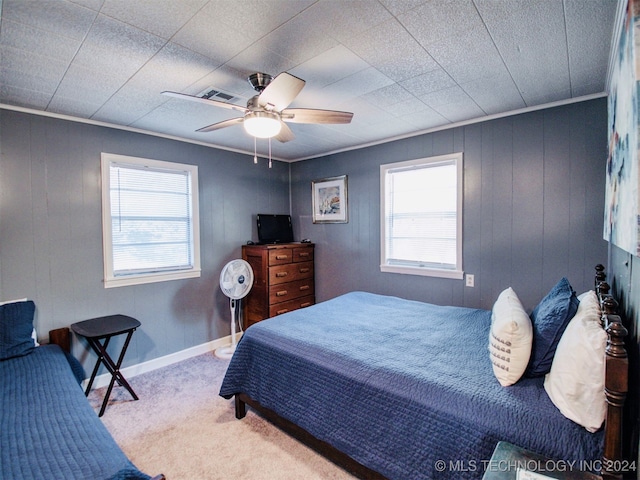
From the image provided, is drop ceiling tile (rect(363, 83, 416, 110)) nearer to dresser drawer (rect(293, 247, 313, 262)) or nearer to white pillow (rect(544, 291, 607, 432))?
white pillow (rect(544, 291, 607, 432))

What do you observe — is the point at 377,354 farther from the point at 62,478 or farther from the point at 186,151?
the point at 186,151

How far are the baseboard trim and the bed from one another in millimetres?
1415

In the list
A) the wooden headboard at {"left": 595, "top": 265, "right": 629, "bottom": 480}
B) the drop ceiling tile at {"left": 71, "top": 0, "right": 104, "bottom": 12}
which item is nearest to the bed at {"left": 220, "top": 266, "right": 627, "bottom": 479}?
the wooden headboard at {"left": 595, "top": 265, "right": 629, "bottom": 480}

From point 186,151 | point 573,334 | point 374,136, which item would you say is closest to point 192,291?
point 186,151

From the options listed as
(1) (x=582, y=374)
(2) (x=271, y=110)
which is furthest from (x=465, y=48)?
(1) (x=582, y=374)

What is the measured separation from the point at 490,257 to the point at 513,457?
2123mm

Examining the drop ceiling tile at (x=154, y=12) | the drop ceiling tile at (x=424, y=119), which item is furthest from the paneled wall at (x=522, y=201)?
the drop ceiling tile at (x=154, y=12)

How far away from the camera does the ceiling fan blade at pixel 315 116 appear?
2.04m

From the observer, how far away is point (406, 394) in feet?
4.91

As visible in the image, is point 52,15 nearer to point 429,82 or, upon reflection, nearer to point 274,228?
point 429,82

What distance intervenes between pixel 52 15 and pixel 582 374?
269 centimetres

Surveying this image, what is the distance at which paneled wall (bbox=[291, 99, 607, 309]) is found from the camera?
244 centimetres

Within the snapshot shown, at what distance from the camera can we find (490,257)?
2916 mm

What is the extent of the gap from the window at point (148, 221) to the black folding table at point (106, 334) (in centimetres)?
39
